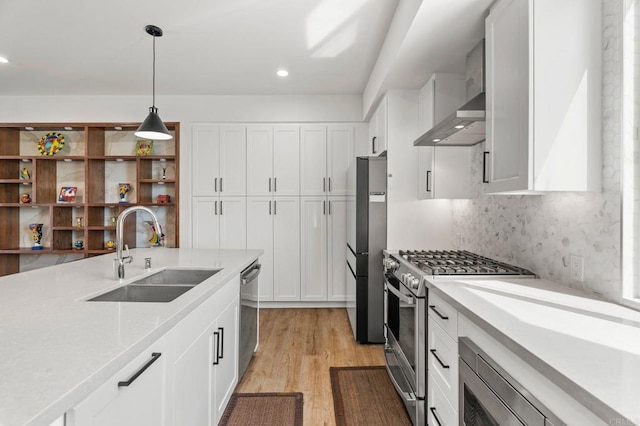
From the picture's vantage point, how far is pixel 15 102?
4230mm

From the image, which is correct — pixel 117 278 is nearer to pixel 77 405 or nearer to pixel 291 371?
pixel 77 405

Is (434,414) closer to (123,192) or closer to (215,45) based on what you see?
(215,45)

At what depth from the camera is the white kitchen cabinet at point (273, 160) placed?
13.9 feet

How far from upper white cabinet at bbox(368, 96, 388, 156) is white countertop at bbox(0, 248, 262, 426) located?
7.05 feet

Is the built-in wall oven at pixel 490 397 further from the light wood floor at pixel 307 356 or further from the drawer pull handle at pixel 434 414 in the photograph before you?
the light wood floor at pixel 307 356

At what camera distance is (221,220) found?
4270 millimetres

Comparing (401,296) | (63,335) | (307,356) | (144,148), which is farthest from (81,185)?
(401,296)

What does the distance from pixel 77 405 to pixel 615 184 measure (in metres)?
1.85

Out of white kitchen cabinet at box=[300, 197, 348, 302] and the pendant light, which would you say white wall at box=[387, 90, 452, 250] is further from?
the pendant light

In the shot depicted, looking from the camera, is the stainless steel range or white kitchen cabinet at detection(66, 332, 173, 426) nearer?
white kitchen cabinet at detection(66, 332, 173, 426)

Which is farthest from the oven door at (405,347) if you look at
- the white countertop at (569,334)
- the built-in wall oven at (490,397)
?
the built-in wall oven at (490,397)

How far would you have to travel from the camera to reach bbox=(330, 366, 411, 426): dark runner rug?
204cm

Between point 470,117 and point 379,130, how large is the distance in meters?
1.79

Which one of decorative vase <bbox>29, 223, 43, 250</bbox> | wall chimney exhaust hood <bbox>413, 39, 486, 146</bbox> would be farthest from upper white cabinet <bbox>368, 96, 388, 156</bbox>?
decorative vase <bbox>29, 223, 43, 250</bbox>
